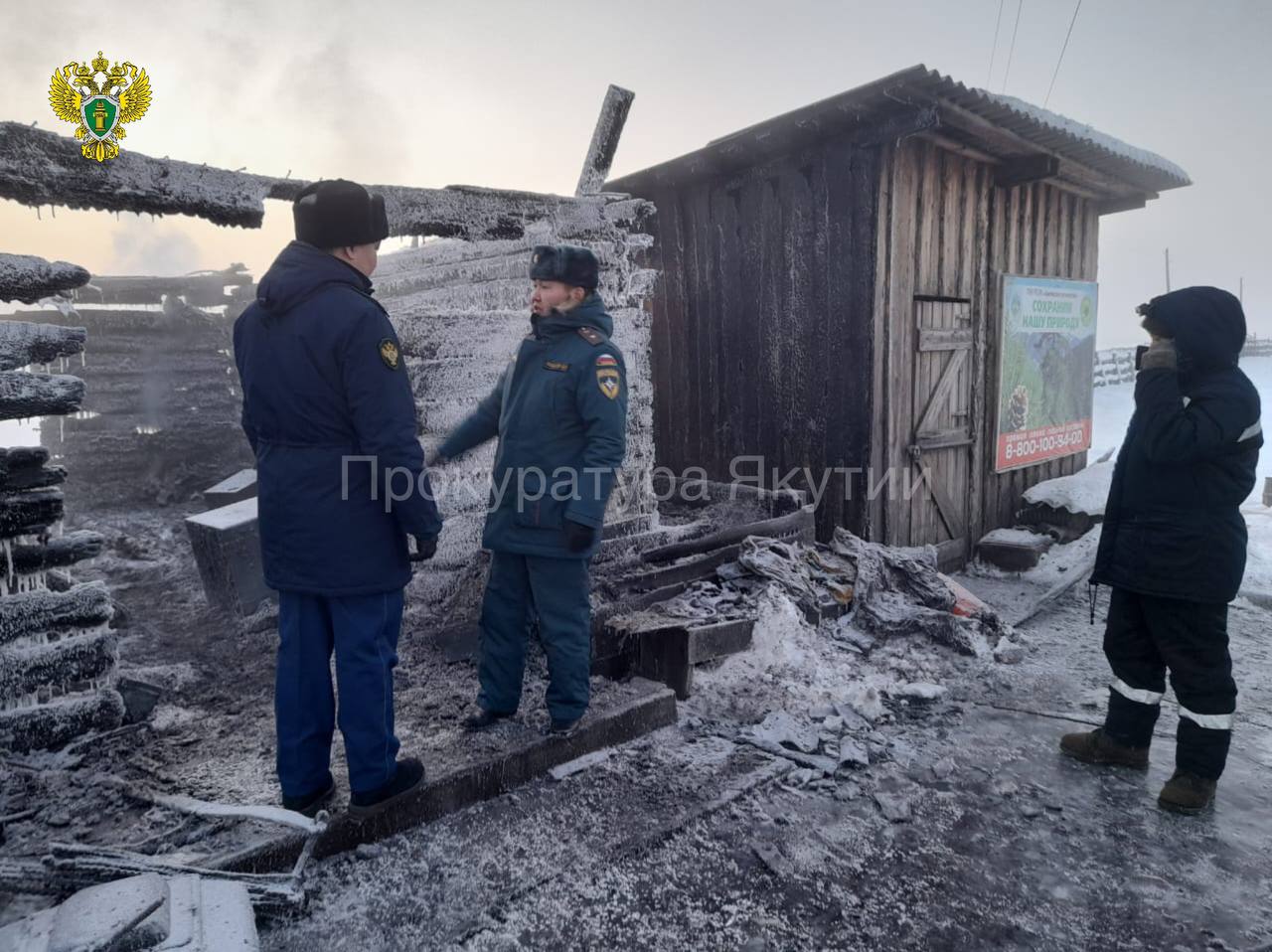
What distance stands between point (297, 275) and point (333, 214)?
263 mm

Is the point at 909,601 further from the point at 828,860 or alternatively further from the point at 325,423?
the point at 325,423

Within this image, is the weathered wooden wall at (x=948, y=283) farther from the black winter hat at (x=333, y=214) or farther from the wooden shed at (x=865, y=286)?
the black winter hat at (x=333, y=214)

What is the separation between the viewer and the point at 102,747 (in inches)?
133

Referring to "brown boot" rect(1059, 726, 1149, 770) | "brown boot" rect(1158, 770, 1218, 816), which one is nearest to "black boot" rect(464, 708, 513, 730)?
"brown boot" rect(1059, 726, 1149, 770)

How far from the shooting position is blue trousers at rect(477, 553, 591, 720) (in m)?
3.42

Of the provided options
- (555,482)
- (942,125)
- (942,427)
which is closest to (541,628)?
(555,482)

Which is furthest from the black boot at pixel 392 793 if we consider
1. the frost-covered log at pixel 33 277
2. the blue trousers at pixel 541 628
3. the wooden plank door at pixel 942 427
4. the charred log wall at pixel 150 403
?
the charred log wall at pixel 150 403

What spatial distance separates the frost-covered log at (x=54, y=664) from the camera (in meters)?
3.02

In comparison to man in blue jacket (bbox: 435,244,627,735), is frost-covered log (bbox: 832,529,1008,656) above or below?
below

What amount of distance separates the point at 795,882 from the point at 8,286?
374cm

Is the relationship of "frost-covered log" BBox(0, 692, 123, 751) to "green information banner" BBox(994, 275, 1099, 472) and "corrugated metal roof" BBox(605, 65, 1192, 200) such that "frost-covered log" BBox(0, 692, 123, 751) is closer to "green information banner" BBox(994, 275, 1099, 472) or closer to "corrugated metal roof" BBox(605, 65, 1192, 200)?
"corrugated metal roof" BBox(605, 65, 1192, 200)

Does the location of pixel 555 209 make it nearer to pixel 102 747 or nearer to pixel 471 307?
pixel 471 307

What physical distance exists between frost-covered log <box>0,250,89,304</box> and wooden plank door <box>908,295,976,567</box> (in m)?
6.14

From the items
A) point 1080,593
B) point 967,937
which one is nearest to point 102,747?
point 967,937
